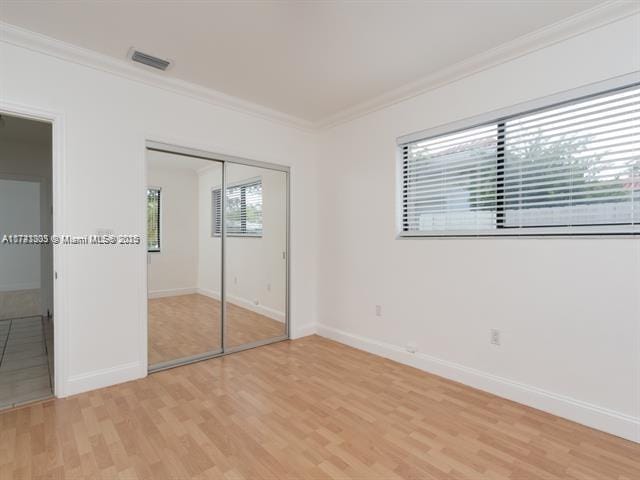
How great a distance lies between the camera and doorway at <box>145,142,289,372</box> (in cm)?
318

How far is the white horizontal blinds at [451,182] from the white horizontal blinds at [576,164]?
0.15 metres

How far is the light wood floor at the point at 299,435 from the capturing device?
1794 mm

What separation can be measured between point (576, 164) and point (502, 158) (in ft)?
1.68

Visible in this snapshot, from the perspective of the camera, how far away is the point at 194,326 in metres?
3.52

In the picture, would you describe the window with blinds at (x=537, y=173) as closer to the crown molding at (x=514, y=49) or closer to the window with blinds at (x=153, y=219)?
the crown molding at (x=514, y=49)

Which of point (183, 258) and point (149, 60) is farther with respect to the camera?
point (183, 258)

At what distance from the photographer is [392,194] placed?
3.44 meters

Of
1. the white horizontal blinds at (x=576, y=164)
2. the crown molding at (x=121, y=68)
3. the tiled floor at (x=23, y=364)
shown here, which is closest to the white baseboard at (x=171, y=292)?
the tiled floor at (x=23, y=364)

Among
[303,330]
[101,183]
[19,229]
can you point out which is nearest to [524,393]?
[303,330]

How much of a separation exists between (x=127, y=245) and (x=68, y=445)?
4.99ft

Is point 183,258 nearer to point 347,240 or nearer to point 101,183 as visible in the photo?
point 101,183

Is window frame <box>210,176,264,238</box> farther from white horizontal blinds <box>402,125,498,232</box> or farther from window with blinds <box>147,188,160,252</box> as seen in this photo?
white horizontal blinds <box>402,125,498,232</box>

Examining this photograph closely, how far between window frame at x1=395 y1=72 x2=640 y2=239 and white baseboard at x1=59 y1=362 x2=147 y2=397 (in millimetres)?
2809

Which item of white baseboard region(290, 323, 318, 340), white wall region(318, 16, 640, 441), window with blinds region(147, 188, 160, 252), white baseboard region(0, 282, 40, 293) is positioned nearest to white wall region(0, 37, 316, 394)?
window with blinds region(147, 188, 160, 252)
